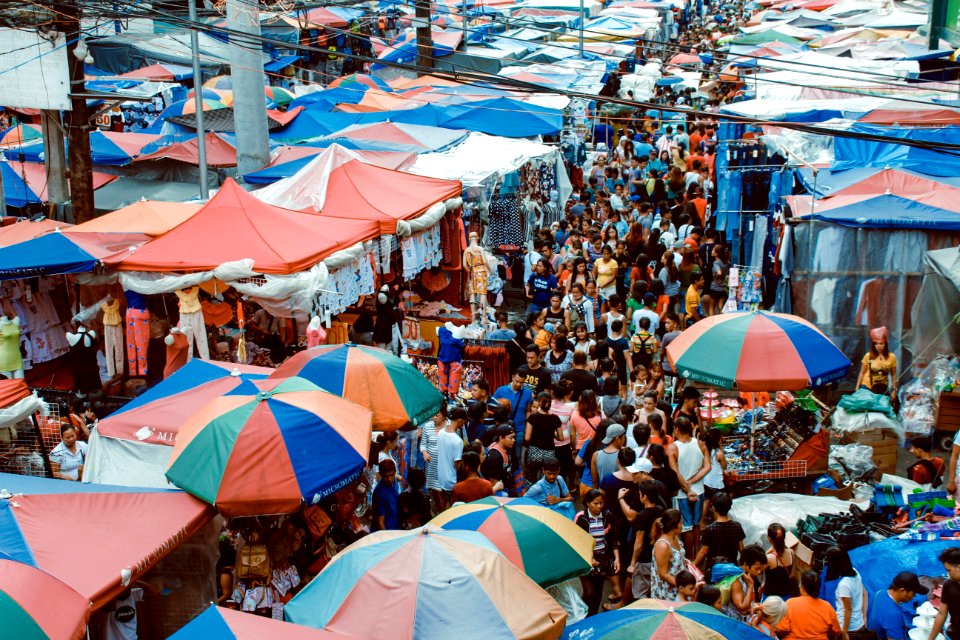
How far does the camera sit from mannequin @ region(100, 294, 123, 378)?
1182 centimetres

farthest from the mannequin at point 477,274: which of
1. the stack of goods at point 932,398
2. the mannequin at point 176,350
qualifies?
the stack of goods at point 932,398

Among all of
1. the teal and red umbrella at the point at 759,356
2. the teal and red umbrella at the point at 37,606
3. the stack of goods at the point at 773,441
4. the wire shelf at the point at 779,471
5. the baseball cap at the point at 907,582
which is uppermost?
the teal and red umbrella at the point at 37,606

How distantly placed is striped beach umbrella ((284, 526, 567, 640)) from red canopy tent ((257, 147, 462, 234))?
24.6 ft

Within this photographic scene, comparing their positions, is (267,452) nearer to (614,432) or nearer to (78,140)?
(614,432)

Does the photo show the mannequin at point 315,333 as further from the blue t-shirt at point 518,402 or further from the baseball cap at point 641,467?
the baseball cap at point 641,467

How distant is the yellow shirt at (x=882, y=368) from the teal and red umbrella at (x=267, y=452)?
5.99m

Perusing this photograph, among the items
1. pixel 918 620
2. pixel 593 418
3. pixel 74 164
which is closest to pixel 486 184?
pixel 74 164

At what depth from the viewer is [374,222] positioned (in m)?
12.9

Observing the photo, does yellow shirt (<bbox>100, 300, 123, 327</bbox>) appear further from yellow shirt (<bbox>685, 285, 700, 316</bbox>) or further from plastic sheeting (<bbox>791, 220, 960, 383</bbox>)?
plastic sheeting (<bbox>791, 220, 960, 383</bbox>)

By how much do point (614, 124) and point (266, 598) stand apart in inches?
887

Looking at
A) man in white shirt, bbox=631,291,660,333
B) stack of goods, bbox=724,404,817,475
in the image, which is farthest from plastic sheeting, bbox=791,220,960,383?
stack of goods, bbox=724,404,817,475

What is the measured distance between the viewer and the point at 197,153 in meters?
17.1

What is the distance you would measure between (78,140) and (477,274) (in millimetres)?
6451

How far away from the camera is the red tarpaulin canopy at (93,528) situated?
594 centimetres
